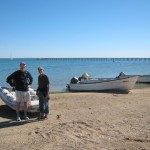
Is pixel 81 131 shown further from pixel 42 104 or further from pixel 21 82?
pixel 21 82

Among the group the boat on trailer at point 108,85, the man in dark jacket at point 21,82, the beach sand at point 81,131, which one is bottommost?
the beach sand at point 81,131

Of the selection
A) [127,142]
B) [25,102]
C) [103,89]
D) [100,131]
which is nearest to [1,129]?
[25,102]

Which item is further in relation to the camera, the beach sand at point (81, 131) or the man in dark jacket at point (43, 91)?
the man in dark jacket at point (43, 91)

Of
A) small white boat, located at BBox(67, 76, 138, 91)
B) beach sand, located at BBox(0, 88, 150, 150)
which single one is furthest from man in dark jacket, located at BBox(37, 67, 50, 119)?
small white boat, located at BBox(67, 76, 138, 91)

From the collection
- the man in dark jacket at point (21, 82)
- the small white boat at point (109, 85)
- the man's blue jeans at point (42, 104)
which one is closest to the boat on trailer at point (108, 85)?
the small white boat at point (109, 85)

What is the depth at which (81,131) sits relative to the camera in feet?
24.5

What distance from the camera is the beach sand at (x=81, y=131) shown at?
20.8ft

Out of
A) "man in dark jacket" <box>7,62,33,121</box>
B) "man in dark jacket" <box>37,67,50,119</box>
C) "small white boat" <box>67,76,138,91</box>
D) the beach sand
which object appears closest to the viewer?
the beach sand

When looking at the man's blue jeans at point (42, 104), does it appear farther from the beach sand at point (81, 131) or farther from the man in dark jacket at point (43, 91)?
the beach sand at point (81, 131)

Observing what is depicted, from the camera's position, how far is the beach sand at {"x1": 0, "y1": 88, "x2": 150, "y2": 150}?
6348 millimetres

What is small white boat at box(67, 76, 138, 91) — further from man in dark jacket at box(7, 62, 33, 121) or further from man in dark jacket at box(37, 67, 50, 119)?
man in dark jacket at box(7, 62, 33, 121)

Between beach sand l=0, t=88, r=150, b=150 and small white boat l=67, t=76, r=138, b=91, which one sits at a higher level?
small white boat l=67, t=76, r=138, b=91

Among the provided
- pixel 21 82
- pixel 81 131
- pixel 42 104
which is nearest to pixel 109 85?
pixel 42 104

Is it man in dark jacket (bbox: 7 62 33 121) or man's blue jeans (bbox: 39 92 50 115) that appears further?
man's blue jeans (bbox: 39 92 50 115)
